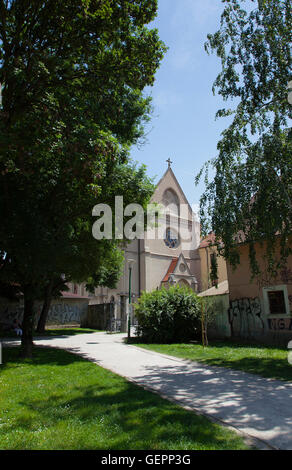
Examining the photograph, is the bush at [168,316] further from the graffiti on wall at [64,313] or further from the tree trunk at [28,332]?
the graffiti on wall at [64,313]

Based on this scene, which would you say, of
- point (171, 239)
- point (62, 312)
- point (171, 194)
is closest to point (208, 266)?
point (171, 239)

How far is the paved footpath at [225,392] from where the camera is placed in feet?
14.7

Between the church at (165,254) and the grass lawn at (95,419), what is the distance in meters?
26.7

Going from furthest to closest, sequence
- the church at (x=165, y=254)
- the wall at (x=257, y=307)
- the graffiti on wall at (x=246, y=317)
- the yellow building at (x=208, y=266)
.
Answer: the church at (x=165, y=254), the graffiti on wall at (x=246, y=317), the wall at (x=257, y=307), the yellow building at (x=208, y=266)

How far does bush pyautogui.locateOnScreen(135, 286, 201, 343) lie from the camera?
663 inches

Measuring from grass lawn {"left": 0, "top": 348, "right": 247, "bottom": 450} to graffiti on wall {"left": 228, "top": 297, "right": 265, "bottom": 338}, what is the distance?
10.1 meters

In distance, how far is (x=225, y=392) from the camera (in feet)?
21.2

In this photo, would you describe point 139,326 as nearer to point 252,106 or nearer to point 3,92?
point 252,106

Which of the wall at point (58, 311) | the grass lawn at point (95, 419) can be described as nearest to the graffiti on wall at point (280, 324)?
the grass lawn at point (95, 419)

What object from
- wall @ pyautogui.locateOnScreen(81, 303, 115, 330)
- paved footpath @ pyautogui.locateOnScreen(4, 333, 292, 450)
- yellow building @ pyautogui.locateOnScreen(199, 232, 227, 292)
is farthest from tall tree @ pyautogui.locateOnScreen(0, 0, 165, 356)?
wall @ pyautogui.locateOnScreen(81, 303, 115, 330)

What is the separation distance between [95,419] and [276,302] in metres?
12.5

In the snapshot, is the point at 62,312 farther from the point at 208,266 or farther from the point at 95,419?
the point at 95,419

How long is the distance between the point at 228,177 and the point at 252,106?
287 cm

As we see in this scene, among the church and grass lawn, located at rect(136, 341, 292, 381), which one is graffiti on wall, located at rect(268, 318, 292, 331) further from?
the church
